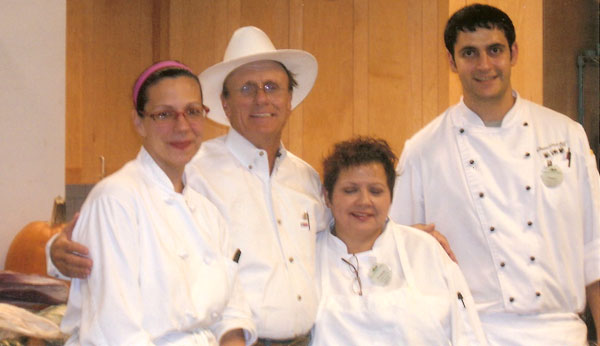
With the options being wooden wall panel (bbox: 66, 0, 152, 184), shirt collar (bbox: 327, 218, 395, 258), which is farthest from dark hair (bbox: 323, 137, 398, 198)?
wooden wall panel (bbox: 66, 0, 152, 184)

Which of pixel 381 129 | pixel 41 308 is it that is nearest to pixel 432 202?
pixel 381 129

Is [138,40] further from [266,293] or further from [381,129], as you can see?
[266,293]

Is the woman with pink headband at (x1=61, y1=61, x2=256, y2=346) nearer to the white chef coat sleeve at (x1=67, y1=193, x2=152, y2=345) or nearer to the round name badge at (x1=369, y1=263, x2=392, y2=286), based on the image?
the white chef coat sleeve at (x1=67, y1=193, x2=152, y2=345)

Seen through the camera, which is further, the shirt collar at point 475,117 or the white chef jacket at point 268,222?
the shirt collar at point 475,117

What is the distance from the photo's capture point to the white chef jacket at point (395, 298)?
7.20 ft

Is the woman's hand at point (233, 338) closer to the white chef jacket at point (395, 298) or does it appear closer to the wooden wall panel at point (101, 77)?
the white chef jacket at point (395, 298)

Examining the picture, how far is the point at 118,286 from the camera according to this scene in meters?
1.61

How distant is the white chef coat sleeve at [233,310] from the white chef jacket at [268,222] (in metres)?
0.09

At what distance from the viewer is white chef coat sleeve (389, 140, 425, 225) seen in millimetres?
2594

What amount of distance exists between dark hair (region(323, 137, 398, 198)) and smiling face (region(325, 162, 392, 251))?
0.01 meters

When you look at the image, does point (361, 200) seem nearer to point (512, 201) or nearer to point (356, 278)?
point (356, 278)

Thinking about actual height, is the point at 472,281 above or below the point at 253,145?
below

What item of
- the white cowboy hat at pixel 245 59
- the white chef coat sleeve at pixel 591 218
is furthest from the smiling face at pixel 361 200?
the white chef coat sleeve at pixel 591 218

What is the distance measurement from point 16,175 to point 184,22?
6.25ft
